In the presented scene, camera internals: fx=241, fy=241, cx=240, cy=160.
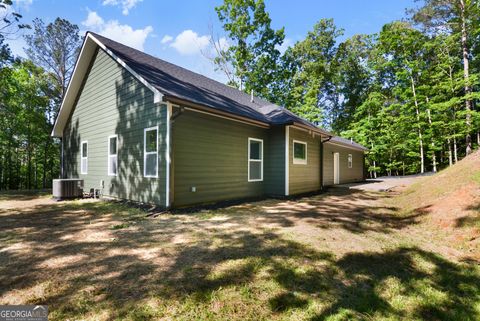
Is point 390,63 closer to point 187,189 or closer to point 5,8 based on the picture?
point 187,189

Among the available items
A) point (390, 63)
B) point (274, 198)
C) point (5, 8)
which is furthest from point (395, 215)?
point (390, 63)

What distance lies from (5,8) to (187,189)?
818 centimetres

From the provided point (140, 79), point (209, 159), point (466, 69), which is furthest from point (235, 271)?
point (466, 69)

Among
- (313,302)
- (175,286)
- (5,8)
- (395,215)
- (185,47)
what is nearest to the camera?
(313,302)

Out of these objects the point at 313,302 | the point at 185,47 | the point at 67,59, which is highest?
the point at 185,47

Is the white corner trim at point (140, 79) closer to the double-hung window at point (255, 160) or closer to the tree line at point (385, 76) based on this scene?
the double-hung window at point (255, 160)

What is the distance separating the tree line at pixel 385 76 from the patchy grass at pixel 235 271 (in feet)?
63.2

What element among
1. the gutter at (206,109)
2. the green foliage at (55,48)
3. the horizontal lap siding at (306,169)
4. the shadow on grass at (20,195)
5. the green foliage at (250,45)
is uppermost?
the green foliage at (250,45)

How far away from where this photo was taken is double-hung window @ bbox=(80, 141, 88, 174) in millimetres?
10352

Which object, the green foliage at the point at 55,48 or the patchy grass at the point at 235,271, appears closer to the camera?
the patchy grass at the point at 235,271

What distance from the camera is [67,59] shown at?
61.3 ft

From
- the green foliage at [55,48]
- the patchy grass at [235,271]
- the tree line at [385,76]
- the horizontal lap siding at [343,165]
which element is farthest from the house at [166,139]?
the tree line at [385,76]

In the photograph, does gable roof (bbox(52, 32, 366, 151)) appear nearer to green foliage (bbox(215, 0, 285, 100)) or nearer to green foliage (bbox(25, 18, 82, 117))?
green foliage (bbox(25, 18, 82, 117))

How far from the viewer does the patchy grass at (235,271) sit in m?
2.38
